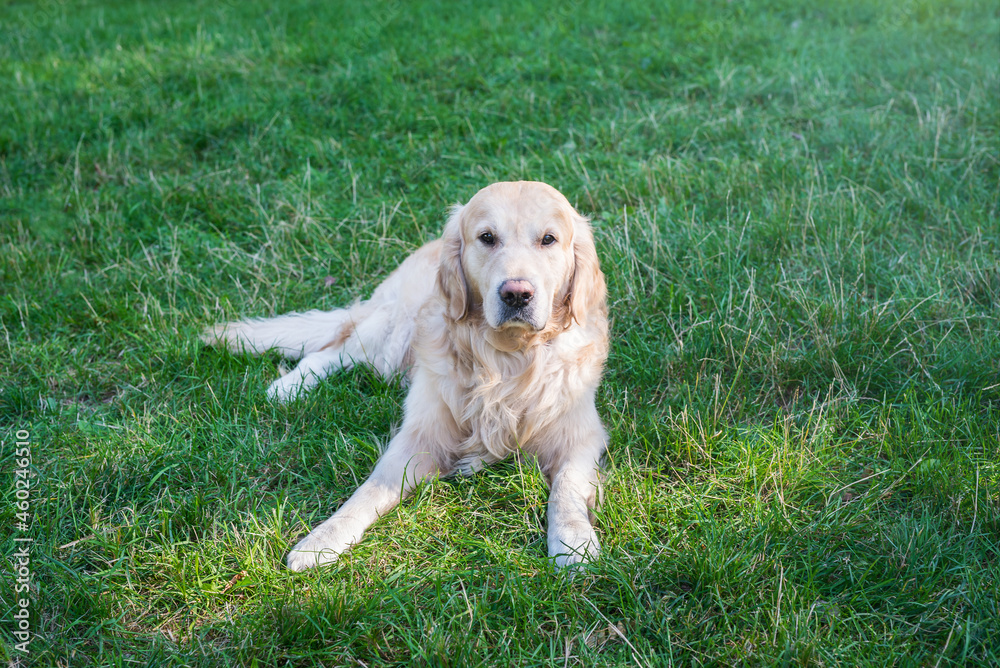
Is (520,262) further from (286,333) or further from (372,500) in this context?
(286,333)

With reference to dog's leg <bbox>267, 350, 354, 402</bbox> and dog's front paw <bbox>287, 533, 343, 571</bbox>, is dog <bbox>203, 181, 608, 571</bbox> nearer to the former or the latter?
dog's front paw <bbox>287, 533, 343, 571</bbox>

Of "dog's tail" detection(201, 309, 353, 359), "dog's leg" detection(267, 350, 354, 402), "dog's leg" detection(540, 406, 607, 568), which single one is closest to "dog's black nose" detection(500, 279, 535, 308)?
"dog's leg" detection(540, 406, 607, 568)

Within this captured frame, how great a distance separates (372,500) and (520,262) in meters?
0.88

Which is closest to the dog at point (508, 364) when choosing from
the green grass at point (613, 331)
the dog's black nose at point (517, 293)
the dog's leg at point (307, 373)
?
the dog's black nose at point (517, 293)

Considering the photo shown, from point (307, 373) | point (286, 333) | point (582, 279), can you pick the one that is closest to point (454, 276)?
point (582, 279)

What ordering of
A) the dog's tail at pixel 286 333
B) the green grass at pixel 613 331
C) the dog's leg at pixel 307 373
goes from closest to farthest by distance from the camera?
the green grass at pixel 613 331 < the dog's leg at pixel 307 373 < the dog's tail at pixel 286 333

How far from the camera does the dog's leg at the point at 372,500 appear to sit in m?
2.07

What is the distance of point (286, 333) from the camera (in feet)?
10.5

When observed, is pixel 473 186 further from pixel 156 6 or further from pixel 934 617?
pixel 156 6

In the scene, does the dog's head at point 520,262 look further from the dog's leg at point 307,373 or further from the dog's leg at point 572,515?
the dog's leg at point 307,373

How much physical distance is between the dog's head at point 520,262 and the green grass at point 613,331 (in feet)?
1.67

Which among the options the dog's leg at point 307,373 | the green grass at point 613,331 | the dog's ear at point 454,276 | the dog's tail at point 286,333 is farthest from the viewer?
the dog's tail at point 286,333

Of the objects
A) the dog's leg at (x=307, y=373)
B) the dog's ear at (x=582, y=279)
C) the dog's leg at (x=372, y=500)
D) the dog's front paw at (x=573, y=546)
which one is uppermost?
the dog's ear at (x=582, y=279)

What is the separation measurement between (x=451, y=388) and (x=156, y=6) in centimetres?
728
